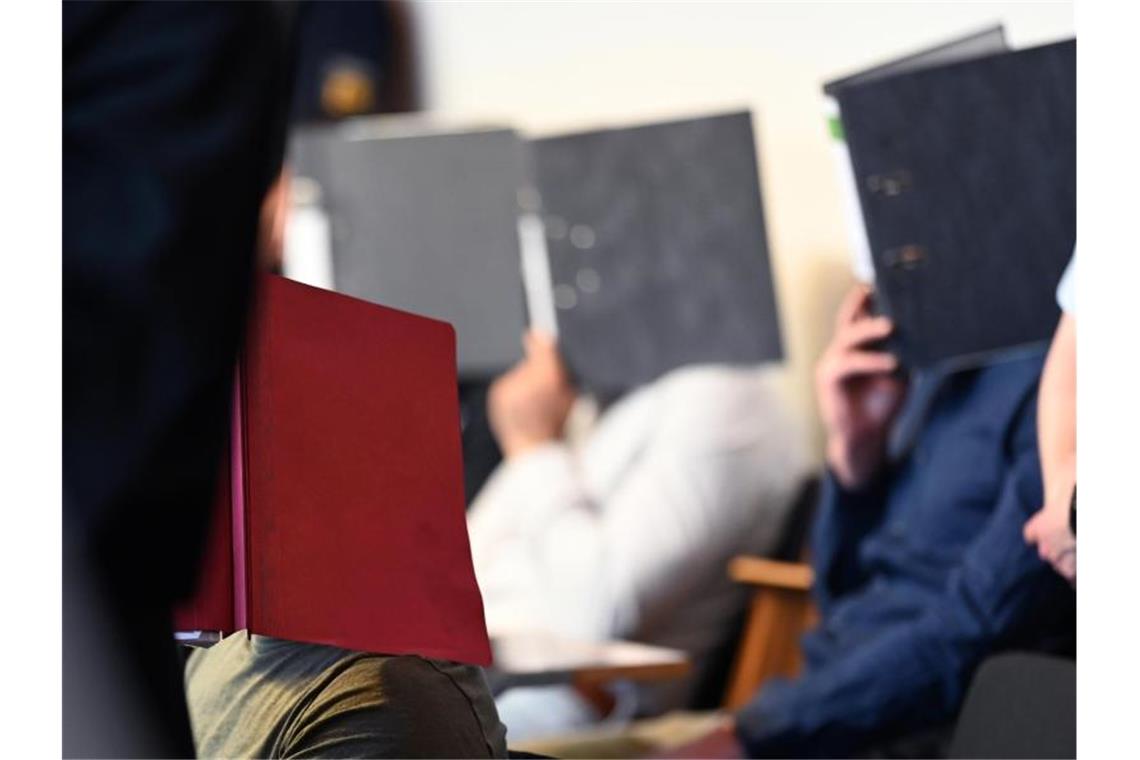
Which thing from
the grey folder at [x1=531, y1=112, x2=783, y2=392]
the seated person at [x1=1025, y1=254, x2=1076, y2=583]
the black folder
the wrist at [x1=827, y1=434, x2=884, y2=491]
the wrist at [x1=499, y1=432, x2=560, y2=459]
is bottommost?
the wrist at [x1=499, y1=432, x2=560, y2=459]

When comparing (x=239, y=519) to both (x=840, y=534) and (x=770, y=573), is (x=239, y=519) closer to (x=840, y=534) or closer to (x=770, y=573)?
(x=840, y=534)

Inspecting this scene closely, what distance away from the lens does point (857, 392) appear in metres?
1.17

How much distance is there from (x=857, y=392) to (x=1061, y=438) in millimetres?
316

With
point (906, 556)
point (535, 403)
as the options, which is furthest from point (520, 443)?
point (906, 556)

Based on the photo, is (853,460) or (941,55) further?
(853,460)

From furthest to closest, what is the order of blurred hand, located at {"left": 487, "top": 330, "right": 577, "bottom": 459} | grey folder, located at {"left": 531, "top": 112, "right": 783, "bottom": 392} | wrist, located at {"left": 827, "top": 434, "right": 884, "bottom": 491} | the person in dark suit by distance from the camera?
1. blurred hand, located at {"left": 487, "top": 330, "right": 577, "bottom": 459}
2. grey folder, located at {"left": 531, "top": 112, "right": 783, "bottom": 392}
3. wrist, located at {"left": 827, "top": 434, "right": 884, "bottom": 491}
4. the person in dark suit

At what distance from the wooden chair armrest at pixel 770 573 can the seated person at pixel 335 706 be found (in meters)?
0.83

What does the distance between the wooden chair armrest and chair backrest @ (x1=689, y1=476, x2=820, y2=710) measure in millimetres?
16

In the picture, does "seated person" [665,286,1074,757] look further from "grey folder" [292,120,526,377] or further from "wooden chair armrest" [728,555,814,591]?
"grey folder" [292,120,526,377]

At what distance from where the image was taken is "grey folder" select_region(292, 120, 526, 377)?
52.2 inches

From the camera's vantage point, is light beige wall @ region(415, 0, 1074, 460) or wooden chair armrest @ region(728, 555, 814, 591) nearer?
light beige wall @ region(415, 0, 1074, 460)

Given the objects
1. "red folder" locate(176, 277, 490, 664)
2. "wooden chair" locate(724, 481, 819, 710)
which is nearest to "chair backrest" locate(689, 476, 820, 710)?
"wooden chair" locate(724, 481, 819, 710)

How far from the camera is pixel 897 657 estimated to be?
3.91 ft

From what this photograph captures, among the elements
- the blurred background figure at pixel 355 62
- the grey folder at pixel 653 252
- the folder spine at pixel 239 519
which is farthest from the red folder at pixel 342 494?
the blurred background figure at pixel 355 62
